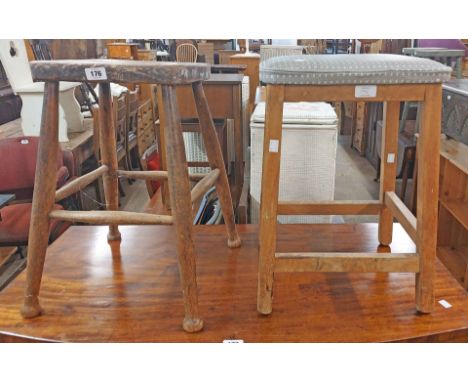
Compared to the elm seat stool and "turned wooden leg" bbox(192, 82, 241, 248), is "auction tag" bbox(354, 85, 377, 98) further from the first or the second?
"turned wooden leg" bbox(192, 82, 241, 248)

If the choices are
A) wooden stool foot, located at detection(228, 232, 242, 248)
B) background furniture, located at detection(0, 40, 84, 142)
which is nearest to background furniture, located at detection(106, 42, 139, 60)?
background furniture, located at detection(0, 40, 84, 142)

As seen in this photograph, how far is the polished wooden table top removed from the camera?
83 centimetres

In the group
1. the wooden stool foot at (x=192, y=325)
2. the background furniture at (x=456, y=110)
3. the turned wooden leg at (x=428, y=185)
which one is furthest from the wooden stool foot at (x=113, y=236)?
the background furniture at (x=456, y=110)

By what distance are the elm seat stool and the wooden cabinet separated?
932 mm

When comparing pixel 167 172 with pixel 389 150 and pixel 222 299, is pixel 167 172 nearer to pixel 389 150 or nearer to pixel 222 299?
Answer: pixel 222 299

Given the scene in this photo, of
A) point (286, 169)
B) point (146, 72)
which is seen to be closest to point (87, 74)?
point (146, 72)

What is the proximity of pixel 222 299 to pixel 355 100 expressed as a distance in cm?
53

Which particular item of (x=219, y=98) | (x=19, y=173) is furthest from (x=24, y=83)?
(x=219, y=98)

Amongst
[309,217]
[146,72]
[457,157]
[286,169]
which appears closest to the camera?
[146,72]

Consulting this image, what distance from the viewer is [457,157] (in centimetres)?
177

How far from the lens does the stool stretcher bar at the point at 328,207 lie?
111 centimetres

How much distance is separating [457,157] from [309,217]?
794mm

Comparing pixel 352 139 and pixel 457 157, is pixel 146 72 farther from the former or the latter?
pixel 352 139

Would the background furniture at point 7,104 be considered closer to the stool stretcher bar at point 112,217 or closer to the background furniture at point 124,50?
the background furniture at point 124,50
